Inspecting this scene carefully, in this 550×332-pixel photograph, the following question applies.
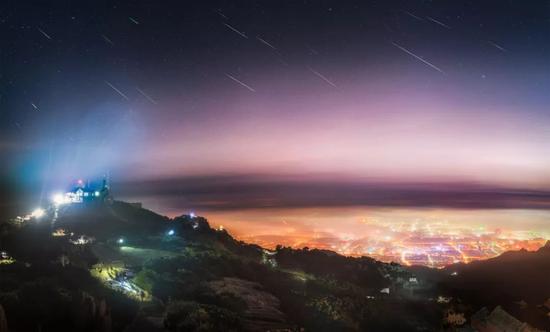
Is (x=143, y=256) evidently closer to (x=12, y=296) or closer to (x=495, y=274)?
(x=12, y=296)

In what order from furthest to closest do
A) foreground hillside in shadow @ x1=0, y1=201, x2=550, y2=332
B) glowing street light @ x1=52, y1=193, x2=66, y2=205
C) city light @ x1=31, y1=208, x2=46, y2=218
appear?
1. glowing street light @ x1=52, y1=193, x2=66, y2=205
2. city light @ x1=31, y1=208, x2=46, y2=218
3. foreground hillside in shadow @ x1=0, y1=201, x2=550, y2=332

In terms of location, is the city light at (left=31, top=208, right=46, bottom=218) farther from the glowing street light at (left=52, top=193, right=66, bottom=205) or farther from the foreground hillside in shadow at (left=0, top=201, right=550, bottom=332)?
the glowing street light at (left=52, top=193, right=66, bottom=205)

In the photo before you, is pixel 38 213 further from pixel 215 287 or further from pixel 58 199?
pixel 215 287

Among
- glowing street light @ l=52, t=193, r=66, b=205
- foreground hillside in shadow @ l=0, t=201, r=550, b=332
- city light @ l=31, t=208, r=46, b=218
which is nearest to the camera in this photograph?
foreground hillside in shadow @ l=0, t=201, r=550, b=332

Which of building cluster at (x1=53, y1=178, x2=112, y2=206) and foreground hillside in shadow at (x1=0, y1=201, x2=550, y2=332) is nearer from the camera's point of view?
foreground hillside in shadow at (x1=0, y1=201, x2=550, y2=332)

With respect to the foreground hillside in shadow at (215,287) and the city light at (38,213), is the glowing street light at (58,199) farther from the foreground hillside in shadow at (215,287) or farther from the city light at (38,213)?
the foreground hillside in shadow at (215,287)

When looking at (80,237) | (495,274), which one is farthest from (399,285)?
(80,237)

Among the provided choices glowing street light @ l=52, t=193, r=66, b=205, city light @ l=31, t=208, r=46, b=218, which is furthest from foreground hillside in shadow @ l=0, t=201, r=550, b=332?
glowing street light @ l=52, t=193, r=66, b=205

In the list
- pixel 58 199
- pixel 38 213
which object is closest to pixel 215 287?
pixel 38 213

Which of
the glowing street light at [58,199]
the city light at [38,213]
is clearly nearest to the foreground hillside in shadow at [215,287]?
the city light at [38,213]
